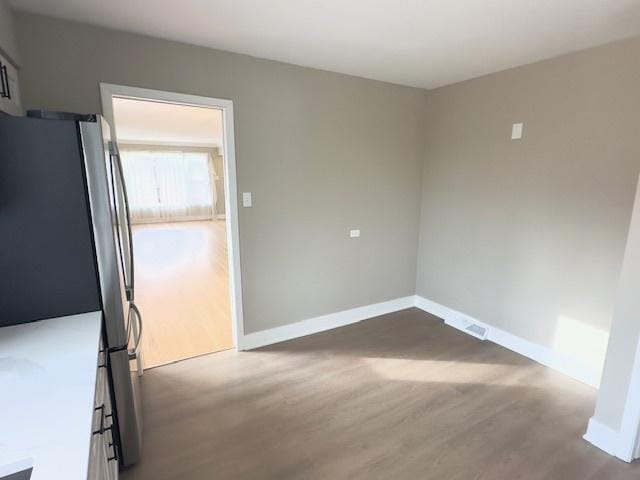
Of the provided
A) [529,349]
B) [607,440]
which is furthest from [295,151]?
[607,440]

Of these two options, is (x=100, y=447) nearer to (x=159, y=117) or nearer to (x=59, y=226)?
(x=59, y=226)

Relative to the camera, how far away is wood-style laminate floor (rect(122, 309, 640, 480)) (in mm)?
1794

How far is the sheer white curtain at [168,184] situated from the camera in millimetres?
9422

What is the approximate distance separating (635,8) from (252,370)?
10.8 ft

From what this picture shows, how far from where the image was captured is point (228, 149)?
261 centimetres

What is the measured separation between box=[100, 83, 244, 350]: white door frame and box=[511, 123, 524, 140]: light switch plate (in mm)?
2320

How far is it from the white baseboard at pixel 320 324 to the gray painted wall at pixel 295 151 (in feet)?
0.22

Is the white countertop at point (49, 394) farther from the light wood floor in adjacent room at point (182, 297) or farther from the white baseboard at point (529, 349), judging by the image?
the white baseboard at point (529, 349)

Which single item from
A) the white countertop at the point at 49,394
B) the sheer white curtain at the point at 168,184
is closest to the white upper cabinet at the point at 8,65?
the white countertop at the point at 49,394

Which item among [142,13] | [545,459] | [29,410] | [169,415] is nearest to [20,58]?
[142,13]

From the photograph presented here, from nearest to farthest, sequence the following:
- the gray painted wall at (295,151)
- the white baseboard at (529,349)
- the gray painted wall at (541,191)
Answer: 1. the gray painted wall at (295,151)
2. the gray painted wall at (541,191)
3. the white baseboard at (529,349)

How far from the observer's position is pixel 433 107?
3.51 meters

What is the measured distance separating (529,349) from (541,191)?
1.35m

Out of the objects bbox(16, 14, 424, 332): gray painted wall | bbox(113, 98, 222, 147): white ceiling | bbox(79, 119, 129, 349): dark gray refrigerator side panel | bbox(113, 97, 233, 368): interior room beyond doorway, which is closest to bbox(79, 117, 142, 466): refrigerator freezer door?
bbox(79, 119, 129, 349): dark gray refrigerator side panel
